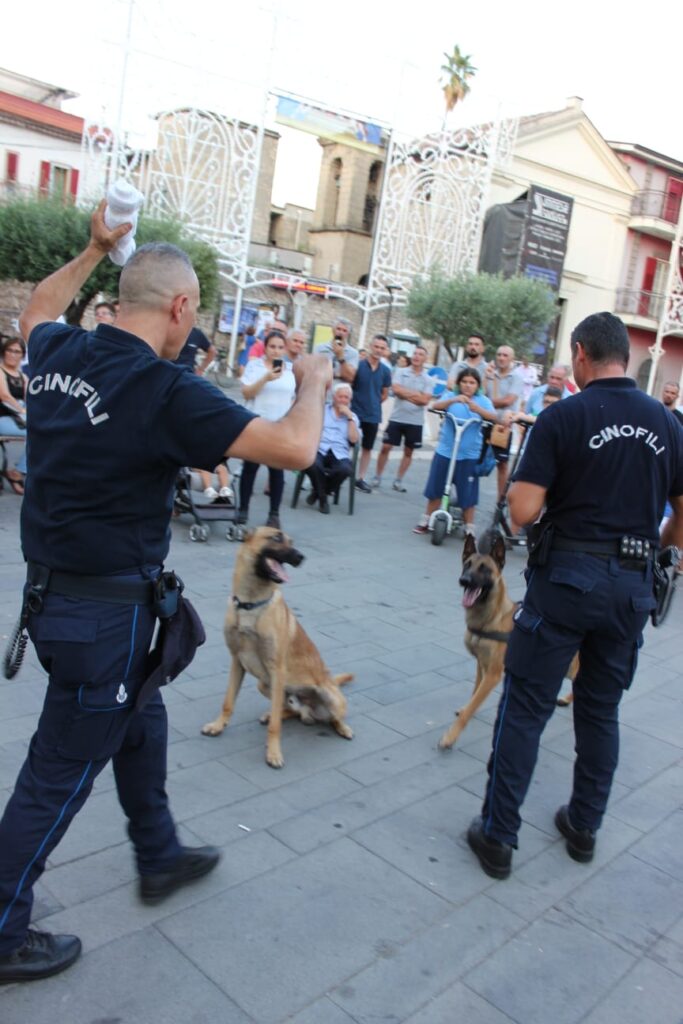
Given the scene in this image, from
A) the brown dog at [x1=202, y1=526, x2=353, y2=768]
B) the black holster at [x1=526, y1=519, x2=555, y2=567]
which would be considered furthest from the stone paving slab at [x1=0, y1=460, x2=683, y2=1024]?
the black holster at [x1=526, y1=519, x2=555, y2=567]

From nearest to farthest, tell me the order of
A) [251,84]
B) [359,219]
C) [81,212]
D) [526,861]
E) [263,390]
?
[526,861]
[263,390]
[81,212]
[251,84]
[359,219]

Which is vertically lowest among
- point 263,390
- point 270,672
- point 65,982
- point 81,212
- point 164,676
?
point 65,982

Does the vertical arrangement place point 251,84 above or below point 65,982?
above

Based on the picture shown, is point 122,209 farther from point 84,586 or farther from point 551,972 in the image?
point 551,972

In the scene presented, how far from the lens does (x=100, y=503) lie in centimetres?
220

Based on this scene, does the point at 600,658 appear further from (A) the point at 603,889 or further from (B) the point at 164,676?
(B) the point at 164,676

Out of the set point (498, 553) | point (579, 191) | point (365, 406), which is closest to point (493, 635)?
point (498, 553)

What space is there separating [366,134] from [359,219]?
1585 cm

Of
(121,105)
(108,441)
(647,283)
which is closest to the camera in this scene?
(108,441)

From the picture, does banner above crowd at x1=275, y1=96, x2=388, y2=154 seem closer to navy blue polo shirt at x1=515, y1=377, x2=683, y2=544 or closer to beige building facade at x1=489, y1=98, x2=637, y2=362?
beige building facade at x1=489, y1=98, x2=637, y2=362

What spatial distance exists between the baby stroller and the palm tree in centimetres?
3310

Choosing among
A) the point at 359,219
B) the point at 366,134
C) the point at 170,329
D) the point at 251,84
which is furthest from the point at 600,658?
the point at 359,219

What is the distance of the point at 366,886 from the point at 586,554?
1.48 metres

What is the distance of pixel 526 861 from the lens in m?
3.29
